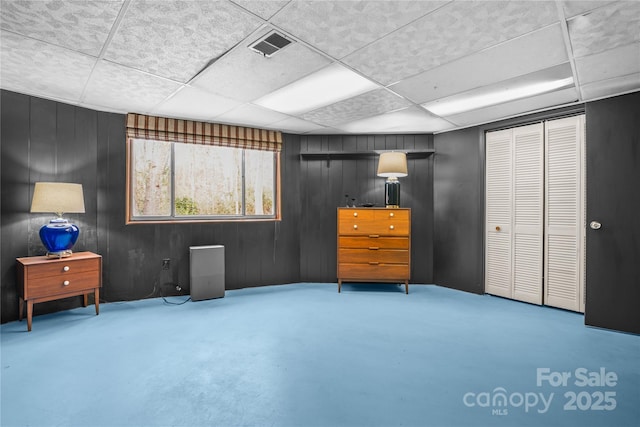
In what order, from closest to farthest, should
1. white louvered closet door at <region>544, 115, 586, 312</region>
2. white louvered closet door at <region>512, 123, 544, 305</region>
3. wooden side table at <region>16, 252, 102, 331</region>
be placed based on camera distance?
wooden side table at <region>16, 252, 102, 331</region>
white louvered closet door at <region>544, 115, 586, 312</region>
white louvered closet door at <region>512, 123, 544, 305</region>

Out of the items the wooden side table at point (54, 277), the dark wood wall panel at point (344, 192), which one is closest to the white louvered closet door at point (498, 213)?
the dark wood wall panel at point (344, 192)

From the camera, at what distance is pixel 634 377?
2094mm

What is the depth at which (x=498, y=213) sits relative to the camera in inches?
163

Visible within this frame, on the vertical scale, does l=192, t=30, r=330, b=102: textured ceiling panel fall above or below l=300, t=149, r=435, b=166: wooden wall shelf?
above

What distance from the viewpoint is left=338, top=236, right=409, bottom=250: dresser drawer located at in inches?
166

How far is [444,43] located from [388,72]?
0.55 meters

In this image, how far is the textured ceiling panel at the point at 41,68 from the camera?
7.22 feet

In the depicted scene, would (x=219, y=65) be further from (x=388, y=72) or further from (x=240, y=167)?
(x=240, y=167)

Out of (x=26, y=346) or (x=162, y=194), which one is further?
(x=162, y=194)

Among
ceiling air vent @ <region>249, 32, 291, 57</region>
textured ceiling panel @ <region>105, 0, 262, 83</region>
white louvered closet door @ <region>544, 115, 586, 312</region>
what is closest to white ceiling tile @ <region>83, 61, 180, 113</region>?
textured ceiling panel @ <region>105, 0, 262, 83</region>

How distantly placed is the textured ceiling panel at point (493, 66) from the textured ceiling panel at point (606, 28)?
0.09 metres

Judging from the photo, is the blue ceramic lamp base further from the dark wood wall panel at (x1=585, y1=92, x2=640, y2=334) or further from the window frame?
the dark wood wall panel at (x1=585, y1=92, x2=640, y2=334)

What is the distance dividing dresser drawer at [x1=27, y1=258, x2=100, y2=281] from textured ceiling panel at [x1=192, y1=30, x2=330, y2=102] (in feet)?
7.17

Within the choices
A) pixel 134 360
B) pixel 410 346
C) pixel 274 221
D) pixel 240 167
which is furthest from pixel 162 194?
pixel 410 346
